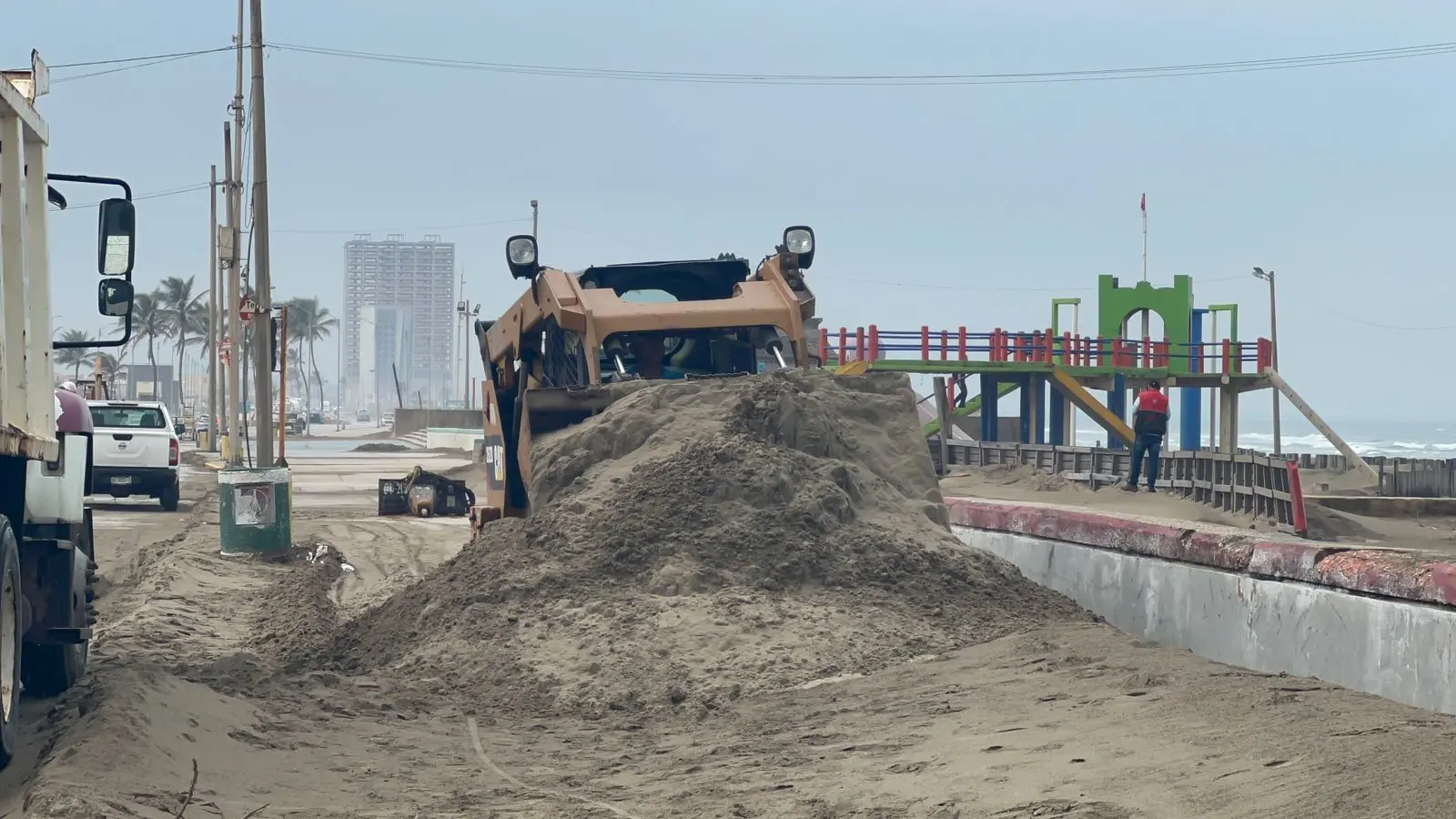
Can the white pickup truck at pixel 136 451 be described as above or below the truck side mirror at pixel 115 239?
below

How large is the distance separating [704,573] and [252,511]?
936 centimetres

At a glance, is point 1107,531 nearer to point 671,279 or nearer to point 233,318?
point 671,279

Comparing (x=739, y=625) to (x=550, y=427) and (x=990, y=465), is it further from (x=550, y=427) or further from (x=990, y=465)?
(x=990, y=465)

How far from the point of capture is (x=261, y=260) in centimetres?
1939

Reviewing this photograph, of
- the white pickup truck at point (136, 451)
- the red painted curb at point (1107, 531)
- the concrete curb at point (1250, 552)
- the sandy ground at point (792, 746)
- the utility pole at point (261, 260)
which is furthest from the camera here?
the white pickup truck at point (136, 451)

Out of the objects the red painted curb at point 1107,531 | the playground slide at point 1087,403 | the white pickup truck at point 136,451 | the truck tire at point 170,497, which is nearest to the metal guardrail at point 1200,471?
the red painted curb at point 1107,531

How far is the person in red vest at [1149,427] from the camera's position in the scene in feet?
73.2

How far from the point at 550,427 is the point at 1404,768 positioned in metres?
7.73

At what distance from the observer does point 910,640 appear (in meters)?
8.95

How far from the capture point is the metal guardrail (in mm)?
19703

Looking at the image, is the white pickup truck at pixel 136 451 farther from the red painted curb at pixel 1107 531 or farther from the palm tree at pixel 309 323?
the palm tree at pixel 309 323

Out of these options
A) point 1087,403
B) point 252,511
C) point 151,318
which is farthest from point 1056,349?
point 151,318

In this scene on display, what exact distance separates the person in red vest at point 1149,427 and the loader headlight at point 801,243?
33.5 ft

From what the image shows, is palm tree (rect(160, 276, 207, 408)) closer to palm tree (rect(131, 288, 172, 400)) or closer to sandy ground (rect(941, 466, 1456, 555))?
palm tree (rect(131, 288, 172, 400))
